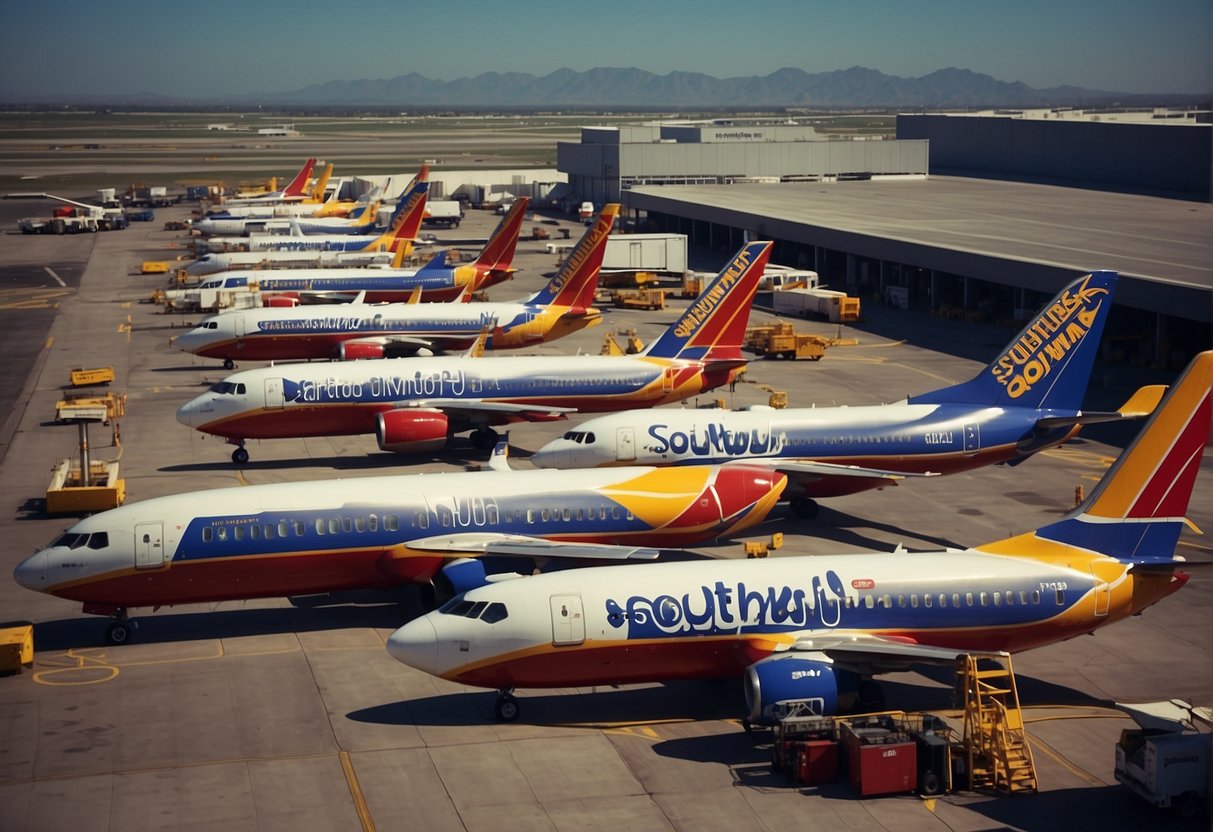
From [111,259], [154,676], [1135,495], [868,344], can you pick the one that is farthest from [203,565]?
[111,259]

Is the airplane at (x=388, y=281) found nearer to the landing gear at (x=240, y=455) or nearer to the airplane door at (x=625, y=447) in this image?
the landing gear at (x=240, y=455)

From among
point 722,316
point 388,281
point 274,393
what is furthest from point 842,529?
point 388,281

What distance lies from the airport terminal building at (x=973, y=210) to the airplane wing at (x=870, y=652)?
46.0 meters

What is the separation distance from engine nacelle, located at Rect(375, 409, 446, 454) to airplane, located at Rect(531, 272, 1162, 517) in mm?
11157

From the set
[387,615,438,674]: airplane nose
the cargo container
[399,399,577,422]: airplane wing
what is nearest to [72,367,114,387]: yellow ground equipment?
[399,399,577,422]: airplane wing

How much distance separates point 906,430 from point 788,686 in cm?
2362

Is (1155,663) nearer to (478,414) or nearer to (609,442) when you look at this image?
(609,442)

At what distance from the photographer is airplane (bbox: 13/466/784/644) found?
41.4 metres

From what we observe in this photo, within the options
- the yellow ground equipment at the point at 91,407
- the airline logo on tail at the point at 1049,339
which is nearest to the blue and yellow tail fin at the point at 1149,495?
the airline logo on tail at the point at 1049,339

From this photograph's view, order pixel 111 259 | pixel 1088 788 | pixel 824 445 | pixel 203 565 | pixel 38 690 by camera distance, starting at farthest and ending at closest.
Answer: pixel 111 259 → pixel 824 445 → pixel 203 565 → pixel 38 690 → pixel 1088 788

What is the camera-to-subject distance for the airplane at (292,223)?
6442 inches

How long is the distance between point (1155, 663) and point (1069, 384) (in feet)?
56.6

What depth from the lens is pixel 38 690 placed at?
126 ft

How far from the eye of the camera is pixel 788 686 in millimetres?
33406
